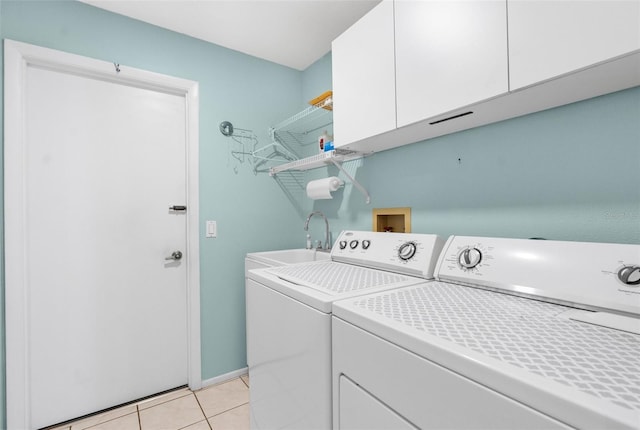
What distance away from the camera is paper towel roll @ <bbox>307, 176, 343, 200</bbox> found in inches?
79.0

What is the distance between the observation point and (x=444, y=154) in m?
1.49

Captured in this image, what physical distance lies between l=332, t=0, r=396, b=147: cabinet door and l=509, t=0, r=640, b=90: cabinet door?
0.50 m

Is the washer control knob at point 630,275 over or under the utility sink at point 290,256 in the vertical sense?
over

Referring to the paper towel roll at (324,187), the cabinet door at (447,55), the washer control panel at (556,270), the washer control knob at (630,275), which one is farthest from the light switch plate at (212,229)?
the washer control knob at (630,275)

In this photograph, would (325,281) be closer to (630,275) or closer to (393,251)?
(393,251)

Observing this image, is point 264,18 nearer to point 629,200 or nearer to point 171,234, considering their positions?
point 171,234

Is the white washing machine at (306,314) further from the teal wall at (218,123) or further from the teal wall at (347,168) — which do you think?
the teal wall at (218,123)

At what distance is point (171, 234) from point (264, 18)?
1592 mm

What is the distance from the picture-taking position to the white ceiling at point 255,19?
1.79 metres

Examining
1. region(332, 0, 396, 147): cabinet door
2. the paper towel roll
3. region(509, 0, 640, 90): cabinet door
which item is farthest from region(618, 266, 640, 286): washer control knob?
the paper towel roll

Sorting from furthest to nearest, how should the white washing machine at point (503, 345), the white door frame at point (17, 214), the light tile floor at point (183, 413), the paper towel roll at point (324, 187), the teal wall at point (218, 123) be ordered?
the paper towel roll at point (324, 187) < the teal wall at point (218, 123) < the light tile floor at point (183, 413) < the white door frame at point (17, 214) < the white washing machine at point (503, 345)

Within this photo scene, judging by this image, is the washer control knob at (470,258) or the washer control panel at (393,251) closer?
the washer control knob at (470,258)

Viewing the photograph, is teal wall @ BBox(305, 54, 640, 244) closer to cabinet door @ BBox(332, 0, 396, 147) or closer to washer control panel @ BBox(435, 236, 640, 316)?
washer control panel @ BBox(435, 236, 640, 316)

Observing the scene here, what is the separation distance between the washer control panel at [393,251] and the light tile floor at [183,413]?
1.18 metres
